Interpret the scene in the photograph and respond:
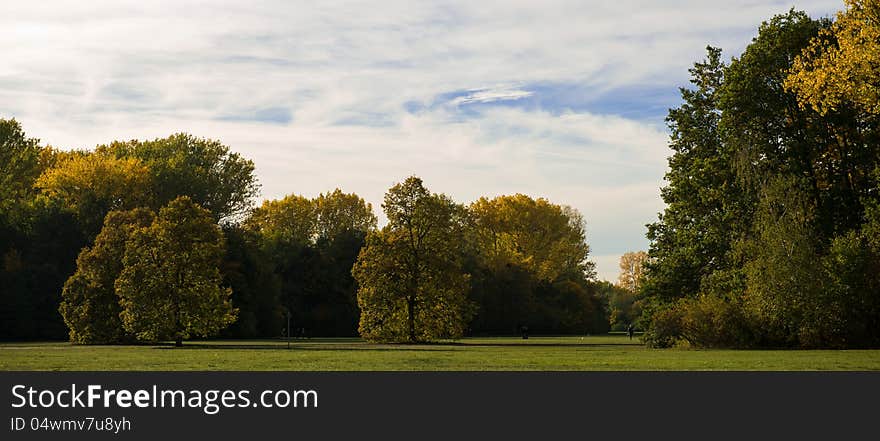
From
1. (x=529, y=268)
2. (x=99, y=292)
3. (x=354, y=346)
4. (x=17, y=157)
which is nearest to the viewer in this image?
(x=354, y=346)

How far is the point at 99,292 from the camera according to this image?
204 feet

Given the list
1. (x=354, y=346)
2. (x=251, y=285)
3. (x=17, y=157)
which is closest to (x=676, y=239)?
(x=354, y=346)

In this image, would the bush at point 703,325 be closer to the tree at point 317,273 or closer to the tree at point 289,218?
the tree at point 317,273

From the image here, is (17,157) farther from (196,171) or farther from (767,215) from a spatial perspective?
(767,215)

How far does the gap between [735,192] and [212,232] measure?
1098 inches

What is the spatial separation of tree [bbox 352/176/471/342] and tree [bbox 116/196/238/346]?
30.0ft

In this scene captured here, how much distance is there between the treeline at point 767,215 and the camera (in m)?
A: 50.8

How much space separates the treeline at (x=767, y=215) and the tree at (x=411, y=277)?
38.3 feet

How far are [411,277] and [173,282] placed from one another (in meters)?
13.9

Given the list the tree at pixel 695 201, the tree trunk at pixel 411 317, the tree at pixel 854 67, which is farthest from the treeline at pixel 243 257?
the tree at pixel 854 67

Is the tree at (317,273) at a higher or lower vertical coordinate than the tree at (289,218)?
lower

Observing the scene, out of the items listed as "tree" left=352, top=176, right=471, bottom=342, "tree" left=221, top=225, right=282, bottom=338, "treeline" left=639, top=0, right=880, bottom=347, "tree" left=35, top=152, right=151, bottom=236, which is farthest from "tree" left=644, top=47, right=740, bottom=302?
"tree" left=35, top=152, right=151, bottom=236
